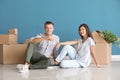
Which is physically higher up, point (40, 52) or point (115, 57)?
point (40, 52)

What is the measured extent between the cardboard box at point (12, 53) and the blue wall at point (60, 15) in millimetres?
355

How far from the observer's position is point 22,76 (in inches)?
89.4

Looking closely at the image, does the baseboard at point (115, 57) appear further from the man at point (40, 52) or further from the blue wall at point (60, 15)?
the man at point (40, 52)

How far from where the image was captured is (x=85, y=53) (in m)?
2.88

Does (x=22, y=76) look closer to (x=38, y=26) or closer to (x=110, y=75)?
(x=110, y=75)

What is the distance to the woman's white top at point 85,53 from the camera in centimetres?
288

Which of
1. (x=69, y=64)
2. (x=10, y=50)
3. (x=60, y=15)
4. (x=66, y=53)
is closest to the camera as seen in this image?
(x=69, y=64)

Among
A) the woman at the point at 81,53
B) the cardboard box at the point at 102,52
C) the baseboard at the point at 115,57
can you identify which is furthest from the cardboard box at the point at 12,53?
the baseboard at the point at 115,57

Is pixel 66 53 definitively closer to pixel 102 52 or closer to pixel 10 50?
pixel 102 52

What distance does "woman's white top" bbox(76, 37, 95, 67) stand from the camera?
2.88 metres

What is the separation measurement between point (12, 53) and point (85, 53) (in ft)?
3.06

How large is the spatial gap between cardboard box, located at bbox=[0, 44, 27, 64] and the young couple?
28cm

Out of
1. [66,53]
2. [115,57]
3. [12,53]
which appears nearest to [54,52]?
[66,53]

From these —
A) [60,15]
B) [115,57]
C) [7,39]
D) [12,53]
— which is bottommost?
[115,57]
